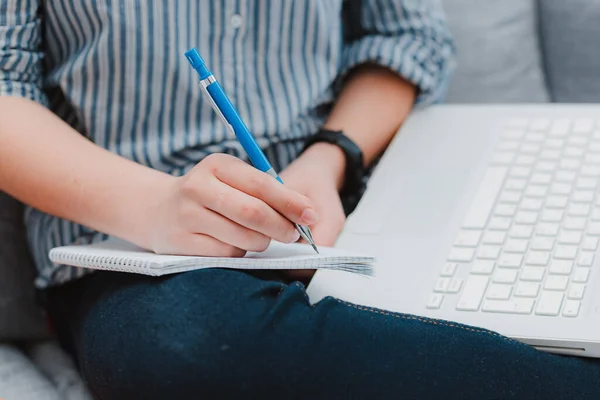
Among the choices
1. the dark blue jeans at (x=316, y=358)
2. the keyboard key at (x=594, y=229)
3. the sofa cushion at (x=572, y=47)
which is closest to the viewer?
the dark blue jeans at (x=316, y=358)

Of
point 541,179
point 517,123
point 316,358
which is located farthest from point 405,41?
point 316,358

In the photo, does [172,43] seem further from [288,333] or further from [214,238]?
[288,333]

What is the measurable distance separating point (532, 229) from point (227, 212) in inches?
10.9

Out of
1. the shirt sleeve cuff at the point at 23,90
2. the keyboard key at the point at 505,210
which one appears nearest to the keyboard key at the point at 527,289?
the keyboard key at the point at 505,210

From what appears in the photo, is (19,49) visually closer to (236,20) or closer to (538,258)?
(236,20)

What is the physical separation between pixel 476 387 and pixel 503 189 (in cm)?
25

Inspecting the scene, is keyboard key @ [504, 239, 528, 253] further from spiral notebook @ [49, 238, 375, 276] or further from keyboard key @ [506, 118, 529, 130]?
keyboard key @ [506, 118, 529, 130]

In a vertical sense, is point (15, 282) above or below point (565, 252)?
below

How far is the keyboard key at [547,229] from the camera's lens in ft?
2.62

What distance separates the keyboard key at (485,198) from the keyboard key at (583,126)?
11cm

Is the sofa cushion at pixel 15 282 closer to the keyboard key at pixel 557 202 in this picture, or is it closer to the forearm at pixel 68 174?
the forearm at pixel 68 174

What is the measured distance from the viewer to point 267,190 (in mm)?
722

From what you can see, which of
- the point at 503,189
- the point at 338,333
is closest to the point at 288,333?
the point at 338,333

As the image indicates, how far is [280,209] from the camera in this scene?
72 centimetres
